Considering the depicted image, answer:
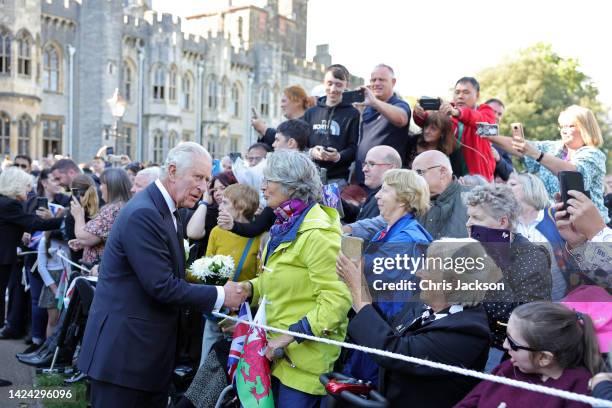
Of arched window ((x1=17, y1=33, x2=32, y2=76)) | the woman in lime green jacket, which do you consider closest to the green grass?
the woman in lime green jacket

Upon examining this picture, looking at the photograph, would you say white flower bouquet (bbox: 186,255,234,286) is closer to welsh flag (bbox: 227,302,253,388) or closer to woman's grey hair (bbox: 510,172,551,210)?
welsh flag (bbox: 227,302,253,388)

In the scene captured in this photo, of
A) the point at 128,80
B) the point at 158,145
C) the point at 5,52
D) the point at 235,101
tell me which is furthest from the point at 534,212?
the point at 235,101

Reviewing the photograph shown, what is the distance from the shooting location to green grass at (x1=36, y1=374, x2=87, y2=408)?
5969 millimetres

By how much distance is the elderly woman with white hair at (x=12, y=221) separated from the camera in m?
7.44

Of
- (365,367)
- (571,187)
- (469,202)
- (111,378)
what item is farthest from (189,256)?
(571,187)

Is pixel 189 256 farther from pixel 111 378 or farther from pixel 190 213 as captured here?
pixel 111 378

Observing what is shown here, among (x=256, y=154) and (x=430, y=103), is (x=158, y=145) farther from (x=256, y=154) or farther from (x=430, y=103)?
(x=430, y=103)

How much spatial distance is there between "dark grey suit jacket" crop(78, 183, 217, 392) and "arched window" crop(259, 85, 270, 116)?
48.7 metres

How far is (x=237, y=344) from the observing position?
170 inches

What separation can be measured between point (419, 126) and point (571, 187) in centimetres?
322

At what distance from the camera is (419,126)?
6398mm

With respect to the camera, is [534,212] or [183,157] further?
[534,212]

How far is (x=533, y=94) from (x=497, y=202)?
3893cm

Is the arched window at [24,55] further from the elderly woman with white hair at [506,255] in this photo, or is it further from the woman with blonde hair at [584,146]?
the elderly woman with white hair at [506,255]
